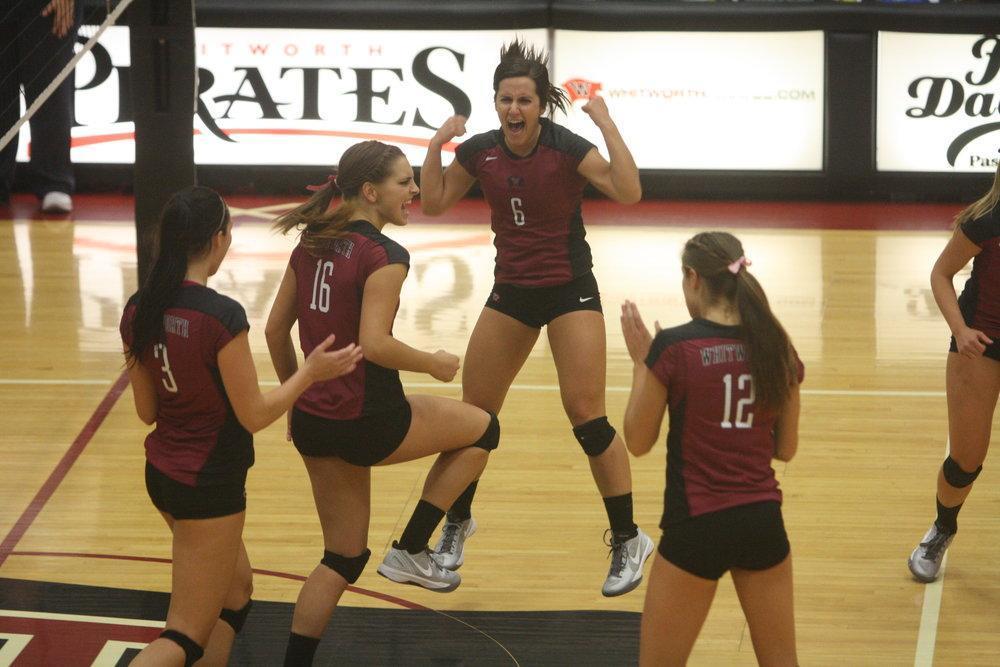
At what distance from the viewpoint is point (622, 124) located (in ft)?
41.7

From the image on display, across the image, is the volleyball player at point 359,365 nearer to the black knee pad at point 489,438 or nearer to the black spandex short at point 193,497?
the black knee pad at point 489,438

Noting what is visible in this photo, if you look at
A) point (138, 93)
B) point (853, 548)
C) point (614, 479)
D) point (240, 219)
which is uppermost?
point (138, 93)

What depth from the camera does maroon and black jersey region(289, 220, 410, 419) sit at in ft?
14.2

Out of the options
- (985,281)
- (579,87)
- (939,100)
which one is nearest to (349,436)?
(985,281)

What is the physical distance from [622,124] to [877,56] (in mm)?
2360

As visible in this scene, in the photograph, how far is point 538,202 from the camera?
5.33 meters

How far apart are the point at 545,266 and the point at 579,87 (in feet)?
24.2

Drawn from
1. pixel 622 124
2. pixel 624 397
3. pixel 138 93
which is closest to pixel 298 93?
pixel 622 124

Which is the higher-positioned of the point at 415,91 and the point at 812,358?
the point at 415,91

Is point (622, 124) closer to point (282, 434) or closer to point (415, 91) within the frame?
point (415, 91)

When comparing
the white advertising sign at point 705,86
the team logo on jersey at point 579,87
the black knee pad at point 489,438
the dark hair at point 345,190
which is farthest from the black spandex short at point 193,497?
the white advertising sign at point 705,86

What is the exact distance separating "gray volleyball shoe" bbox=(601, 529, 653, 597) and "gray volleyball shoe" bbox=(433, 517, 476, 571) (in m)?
0.58

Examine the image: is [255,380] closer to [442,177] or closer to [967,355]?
[442,177]

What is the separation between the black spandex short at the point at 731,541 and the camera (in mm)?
3666
